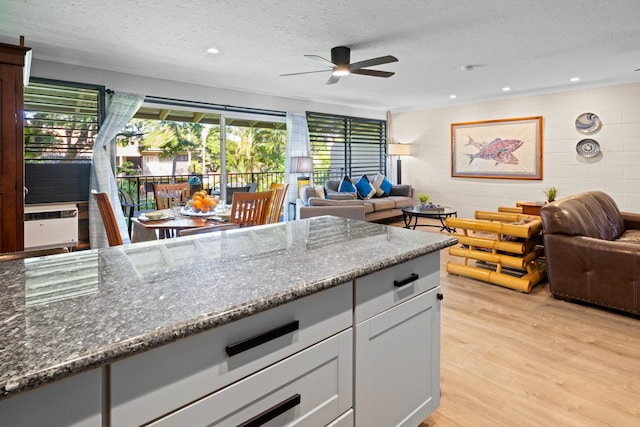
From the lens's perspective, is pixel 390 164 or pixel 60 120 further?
pixel 390 164

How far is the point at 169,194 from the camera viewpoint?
14.6ft

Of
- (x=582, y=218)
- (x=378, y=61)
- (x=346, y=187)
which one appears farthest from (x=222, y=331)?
(x=346, y=187)

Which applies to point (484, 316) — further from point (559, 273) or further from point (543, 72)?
point (543, 72)

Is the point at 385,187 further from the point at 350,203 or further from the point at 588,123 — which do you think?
the point at 588,123

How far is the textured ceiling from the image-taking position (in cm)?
305

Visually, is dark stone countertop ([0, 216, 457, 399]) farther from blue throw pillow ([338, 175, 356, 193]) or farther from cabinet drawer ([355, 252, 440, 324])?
blue throw pillow ([338, 175, 356, 193])

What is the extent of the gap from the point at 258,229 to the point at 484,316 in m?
1.97

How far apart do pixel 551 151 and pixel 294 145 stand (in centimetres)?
441

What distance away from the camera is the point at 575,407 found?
185cm

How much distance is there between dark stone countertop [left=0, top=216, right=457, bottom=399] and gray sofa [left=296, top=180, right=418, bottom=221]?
371cm

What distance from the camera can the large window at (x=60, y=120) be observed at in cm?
436

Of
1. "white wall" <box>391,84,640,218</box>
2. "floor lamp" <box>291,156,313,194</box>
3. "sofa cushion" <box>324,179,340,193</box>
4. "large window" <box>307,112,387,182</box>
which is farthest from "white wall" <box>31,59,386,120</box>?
"white wall" <box>391,84,640,218</box>

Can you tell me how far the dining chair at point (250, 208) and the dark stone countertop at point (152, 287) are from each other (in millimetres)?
1452

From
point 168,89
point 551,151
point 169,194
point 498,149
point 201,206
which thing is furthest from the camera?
point 498,149
